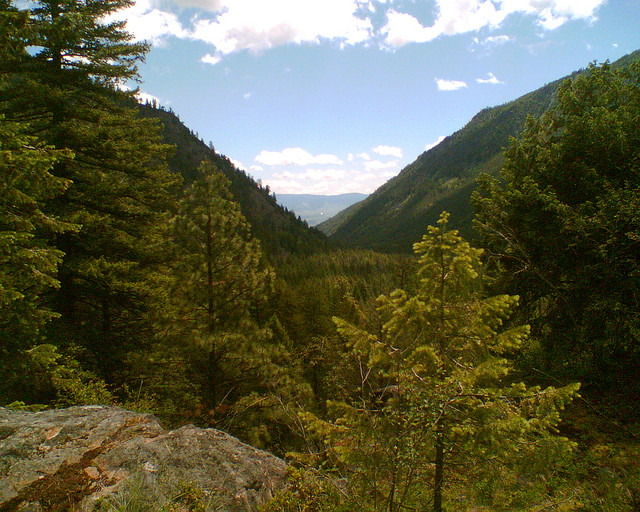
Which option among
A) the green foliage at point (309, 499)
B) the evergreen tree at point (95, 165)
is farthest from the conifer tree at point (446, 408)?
the evergreen tree at point (95, 165)

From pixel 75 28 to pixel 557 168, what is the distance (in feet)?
41.7

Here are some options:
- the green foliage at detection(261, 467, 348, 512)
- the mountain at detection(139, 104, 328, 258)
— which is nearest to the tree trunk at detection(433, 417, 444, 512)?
the green foliage at detection(261, 467, 348, 512)

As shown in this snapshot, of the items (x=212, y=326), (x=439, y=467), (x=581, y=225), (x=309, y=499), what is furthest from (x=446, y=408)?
(x=212, y=326)

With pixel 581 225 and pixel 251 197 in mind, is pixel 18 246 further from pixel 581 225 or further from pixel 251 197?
pixel 251 197

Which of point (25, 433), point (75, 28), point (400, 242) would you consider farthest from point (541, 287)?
point (400, 242)

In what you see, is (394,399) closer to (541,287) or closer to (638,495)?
(638,495)

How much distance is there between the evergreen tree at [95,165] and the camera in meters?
6.82

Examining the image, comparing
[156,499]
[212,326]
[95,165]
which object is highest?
[95,165]

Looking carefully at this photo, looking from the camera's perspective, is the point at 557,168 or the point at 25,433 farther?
the point at 557,168

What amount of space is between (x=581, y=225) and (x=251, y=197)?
448 ft

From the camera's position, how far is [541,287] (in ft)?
28.8

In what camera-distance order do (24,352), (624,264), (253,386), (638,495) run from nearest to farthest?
(638,495), (24,352), (624,264), (253,386)

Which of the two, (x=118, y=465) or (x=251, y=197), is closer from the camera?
(x=118, y=465)

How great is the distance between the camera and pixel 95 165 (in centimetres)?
763
